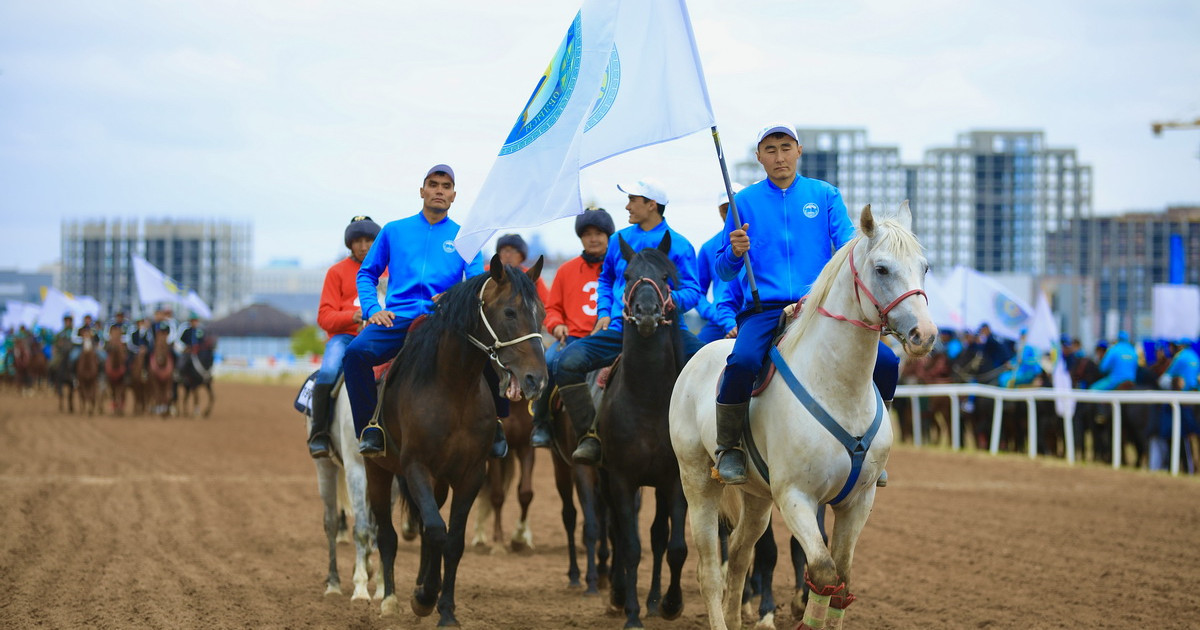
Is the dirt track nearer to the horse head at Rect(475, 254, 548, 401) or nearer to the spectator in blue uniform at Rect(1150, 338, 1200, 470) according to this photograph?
the spectator in blue uniform at Rect(1150, 338, 1200, 470)

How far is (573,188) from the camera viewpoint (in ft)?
21.7

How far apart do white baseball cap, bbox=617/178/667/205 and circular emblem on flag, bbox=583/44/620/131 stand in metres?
1.20

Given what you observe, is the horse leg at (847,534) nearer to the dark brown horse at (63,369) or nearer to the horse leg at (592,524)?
the horse leg at (592,524)

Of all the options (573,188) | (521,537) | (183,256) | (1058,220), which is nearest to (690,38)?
(573,188)

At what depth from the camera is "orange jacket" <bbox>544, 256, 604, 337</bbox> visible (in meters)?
9.20

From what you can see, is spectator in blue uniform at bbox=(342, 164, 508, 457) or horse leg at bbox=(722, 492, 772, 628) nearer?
horse leg at bbox=(722, 492, 772, 628)

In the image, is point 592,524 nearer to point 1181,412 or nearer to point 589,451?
point 589,451

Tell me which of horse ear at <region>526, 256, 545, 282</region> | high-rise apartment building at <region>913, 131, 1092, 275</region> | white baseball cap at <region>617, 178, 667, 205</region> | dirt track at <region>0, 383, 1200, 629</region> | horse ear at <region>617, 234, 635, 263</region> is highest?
high-rise apartment building at <region>913, 131, 1092, 275</region>

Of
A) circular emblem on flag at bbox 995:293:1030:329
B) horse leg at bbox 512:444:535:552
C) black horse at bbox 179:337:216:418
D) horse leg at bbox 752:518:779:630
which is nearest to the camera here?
horse leg at bbox 752:518:779:630

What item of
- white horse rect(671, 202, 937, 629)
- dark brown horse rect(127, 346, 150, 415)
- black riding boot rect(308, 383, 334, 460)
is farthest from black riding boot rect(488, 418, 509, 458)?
dark brown horse rect(127, 346, 150, 415)

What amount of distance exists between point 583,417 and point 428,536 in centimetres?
149

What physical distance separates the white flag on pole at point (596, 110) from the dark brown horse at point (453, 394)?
36 centimetres

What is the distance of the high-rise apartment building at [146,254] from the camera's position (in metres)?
116

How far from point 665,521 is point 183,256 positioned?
11905 cm
